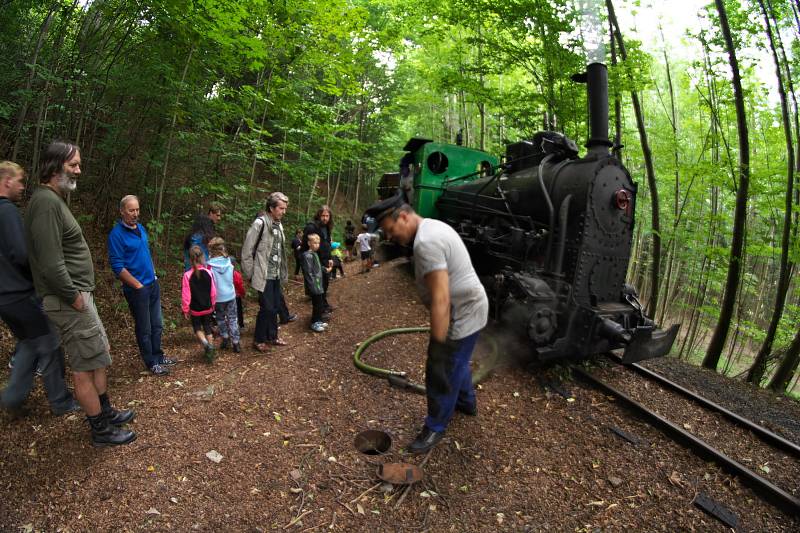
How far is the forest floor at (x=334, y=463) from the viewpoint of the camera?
95.9 inches

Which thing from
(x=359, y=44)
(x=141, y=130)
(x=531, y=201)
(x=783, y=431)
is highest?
(x=359, y=44)

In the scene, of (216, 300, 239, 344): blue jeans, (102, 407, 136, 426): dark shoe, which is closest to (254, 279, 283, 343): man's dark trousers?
(216, 300, 239, 344): blue jeans

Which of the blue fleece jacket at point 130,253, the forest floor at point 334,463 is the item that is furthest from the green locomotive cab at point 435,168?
the blue fleece jacket at point 130,253

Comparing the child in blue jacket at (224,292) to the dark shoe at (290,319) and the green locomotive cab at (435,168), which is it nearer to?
the dark shoe at (290,319)

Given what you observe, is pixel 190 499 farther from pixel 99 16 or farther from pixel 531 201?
pixel 99 16

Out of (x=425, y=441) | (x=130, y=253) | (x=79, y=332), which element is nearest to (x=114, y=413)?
(x=79, y=332)

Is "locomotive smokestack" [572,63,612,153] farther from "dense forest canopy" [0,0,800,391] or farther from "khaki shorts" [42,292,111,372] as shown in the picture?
"khaki shorts" [42,292,111,372]

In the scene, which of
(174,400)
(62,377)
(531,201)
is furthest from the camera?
(531,201)

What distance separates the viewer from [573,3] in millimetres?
7332

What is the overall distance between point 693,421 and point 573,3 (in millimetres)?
7451

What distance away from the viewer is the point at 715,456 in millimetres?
3178

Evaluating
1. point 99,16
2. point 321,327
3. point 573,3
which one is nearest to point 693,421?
point 321,327

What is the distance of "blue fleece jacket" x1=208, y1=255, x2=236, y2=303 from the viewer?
4.52m

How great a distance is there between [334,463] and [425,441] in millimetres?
706
